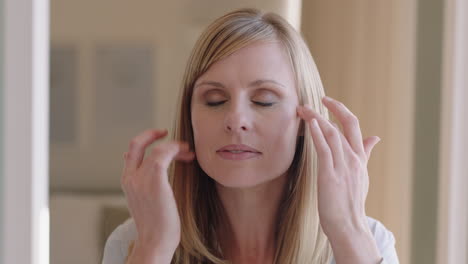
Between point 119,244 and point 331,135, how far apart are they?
12.2 inches

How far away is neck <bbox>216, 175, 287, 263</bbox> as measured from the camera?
0.73 meters

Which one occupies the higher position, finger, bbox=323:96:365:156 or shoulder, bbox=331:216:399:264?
finger, bbox=323:96:365:156

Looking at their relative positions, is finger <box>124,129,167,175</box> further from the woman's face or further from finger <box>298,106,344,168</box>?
finger <box>298,106,344,168</box>

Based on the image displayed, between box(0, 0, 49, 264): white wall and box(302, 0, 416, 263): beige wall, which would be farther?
box(302, 0, 416, 263): beige wall

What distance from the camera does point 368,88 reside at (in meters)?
0.81

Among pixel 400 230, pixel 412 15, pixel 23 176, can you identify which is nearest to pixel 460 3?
pixel 412 15

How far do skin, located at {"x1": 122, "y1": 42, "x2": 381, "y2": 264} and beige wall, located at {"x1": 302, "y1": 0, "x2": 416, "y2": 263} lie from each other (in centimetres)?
15

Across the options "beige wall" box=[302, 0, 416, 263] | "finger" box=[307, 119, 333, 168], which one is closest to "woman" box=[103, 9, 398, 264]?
"finger" box=[307, 119, 333, 168]

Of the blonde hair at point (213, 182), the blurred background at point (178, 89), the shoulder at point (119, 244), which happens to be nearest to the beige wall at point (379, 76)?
the blurred background at point (178, 89)

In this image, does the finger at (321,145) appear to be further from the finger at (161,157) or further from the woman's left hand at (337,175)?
the finger at (161,157)

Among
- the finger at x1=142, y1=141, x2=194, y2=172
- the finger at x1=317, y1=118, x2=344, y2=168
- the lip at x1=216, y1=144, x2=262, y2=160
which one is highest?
the finger at x1=317, y1=118, x2=344, y2=168

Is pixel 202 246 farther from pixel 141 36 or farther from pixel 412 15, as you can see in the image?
pixel 412 15

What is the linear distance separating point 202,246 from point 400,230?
0.99ft

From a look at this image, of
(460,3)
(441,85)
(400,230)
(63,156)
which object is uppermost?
(460,3)
